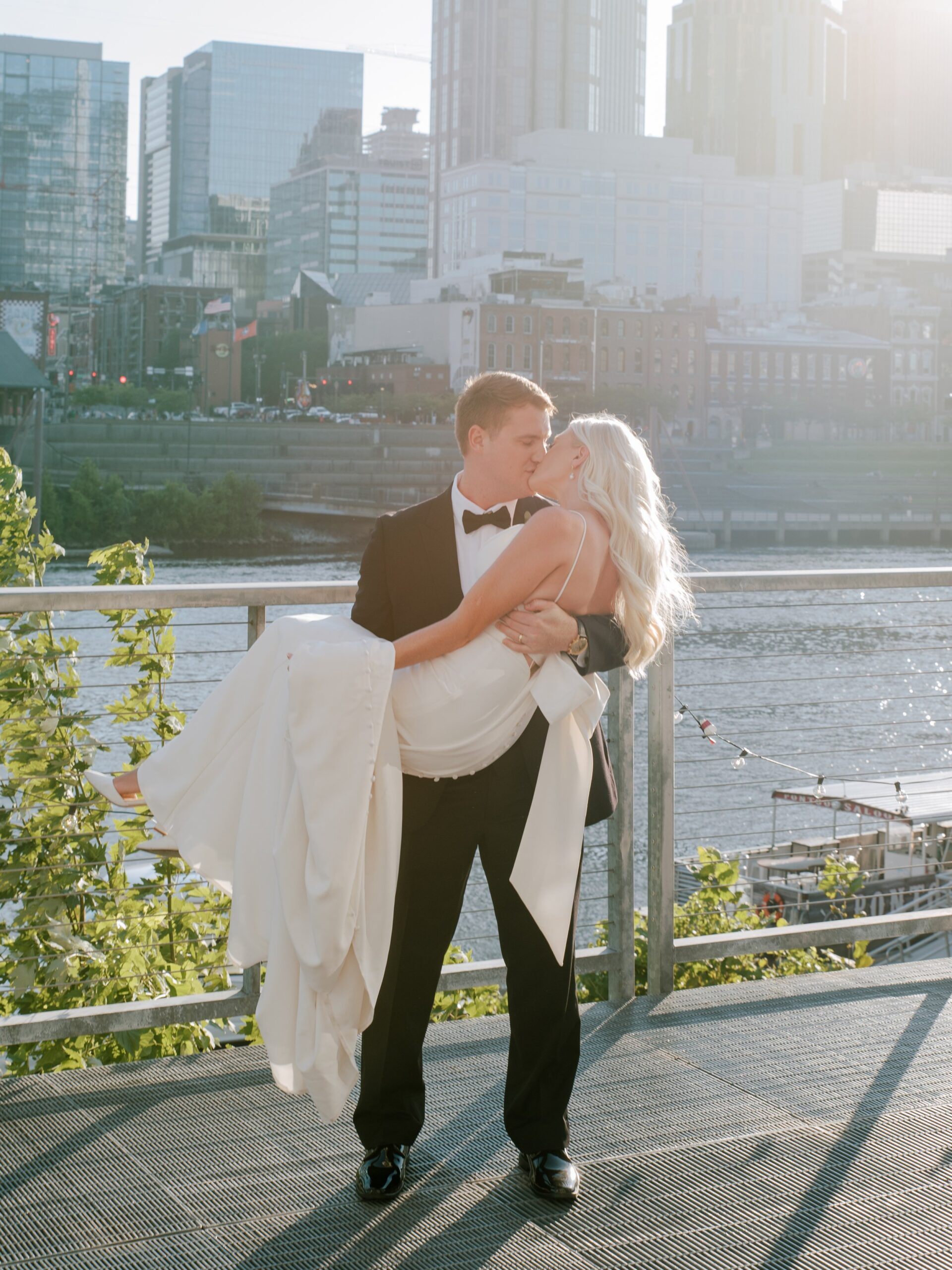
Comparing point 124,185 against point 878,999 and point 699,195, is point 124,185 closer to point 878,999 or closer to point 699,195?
point 699,195

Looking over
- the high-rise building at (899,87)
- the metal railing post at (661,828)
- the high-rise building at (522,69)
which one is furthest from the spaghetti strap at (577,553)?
the high-rise building at (899,87)

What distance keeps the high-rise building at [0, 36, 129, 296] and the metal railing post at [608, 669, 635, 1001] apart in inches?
4950

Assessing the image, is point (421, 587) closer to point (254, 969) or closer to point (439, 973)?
point (439, 973)

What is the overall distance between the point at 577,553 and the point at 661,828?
1168 mm

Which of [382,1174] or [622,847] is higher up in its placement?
[622,847]

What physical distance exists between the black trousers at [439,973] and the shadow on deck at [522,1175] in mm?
121

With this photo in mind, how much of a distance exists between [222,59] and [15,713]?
161 meters

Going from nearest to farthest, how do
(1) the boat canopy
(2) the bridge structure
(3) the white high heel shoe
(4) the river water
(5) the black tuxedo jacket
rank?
(5) the black tuxedo jacket → (3) the white high heel shoe → (1) the boat canopy → (4) the river water → (2) the bridge structure

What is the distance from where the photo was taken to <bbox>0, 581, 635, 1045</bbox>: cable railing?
259 centimetres

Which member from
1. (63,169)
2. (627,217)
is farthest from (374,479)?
(63,169)

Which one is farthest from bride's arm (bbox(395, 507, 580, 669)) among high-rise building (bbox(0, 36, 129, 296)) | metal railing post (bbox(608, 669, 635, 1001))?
high-rise building (bbox(0, 36, 129, 296))

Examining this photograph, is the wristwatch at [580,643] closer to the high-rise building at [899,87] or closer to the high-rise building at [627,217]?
the high-rise building at [627,217]

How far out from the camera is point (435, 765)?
206 centimetres

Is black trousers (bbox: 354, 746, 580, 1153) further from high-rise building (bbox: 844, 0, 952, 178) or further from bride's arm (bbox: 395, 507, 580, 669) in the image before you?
high-rise building (bbox: 844, 0, 952, 178)
